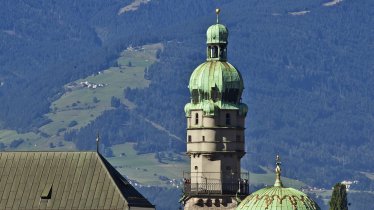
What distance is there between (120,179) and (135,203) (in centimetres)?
227

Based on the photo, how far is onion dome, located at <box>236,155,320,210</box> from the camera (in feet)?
342

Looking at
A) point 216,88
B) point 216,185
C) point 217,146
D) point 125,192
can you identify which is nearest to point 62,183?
point 125,192

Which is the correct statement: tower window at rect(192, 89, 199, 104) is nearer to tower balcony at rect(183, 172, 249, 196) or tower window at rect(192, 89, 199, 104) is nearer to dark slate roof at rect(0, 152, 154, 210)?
tower balcony at rect(183, 172, 249, 196)

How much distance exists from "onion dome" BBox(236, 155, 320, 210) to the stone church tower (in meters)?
16.6

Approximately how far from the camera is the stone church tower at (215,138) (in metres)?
124

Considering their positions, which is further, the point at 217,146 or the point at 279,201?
the point at 217,146

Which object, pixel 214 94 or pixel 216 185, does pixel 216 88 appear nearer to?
pixel 214 94

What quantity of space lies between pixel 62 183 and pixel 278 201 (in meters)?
15.7

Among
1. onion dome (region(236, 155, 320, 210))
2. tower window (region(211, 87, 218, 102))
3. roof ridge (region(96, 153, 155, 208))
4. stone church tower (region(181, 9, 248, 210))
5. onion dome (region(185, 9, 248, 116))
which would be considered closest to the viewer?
onion dome (region(236, 155, 320, 210))

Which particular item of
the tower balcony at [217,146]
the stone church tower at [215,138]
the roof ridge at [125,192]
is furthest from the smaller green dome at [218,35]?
the roof ridge at [125,192]

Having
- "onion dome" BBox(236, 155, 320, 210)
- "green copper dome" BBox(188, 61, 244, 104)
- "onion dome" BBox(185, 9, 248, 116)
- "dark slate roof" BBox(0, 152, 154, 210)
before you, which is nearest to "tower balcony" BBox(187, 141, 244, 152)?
"onion dome" BBox(185, 9, 248, 116)

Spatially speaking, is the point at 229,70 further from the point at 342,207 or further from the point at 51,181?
the point at 342,207

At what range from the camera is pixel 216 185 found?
406 ft

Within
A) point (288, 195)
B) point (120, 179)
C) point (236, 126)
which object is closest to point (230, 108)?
point (236, 126)
